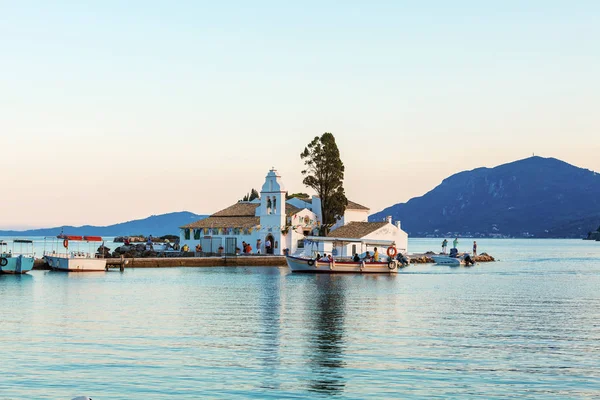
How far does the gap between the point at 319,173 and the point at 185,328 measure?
69823mm

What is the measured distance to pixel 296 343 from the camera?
32781 mm

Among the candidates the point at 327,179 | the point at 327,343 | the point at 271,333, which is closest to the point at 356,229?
the point at 327,179

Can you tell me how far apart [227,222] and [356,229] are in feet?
54.0

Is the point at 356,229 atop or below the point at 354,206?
below

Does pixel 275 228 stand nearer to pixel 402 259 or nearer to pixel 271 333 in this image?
pixel 402 259

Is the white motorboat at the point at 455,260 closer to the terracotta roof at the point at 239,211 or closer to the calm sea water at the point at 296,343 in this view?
the terracotta roof at the point at 239,211

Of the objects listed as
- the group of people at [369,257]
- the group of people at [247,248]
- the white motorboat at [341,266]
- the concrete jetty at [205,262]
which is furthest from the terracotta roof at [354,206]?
the white motorboat at [341,266]

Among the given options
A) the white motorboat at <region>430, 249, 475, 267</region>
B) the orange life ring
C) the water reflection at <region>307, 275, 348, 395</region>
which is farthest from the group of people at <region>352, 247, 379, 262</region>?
the water reflection at <region>307, 275, 348, 395</region>

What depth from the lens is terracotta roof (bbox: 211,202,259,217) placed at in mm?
109188

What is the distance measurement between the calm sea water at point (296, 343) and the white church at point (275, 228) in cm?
4242

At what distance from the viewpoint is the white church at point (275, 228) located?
339 feet

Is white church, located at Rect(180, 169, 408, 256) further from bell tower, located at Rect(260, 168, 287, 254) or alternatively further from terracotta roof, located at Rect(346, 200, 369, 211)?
terracotta roof, located at Rect(346, 200, 369, 211)

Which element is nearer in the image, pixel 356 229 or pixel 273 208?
pixel 356 229

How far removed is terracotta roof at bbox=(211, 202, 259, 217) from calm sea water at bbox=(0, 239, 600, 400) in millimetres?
47959
